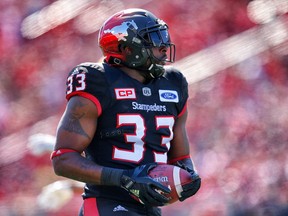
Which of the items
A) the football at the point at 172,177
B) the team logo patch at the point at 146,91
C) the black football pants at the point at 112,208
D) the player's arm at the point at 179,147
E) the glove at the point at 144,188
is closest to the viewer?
the glove at the point at 144,188

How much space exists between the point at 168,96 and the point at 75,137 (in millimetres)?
562

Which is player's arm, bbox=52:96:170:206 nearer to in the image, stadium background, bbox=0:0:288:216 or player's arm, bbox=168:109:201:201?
player's arm, bbox=168:109:201:201

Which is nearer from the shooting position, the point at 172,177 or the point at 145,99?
the point at 172,177

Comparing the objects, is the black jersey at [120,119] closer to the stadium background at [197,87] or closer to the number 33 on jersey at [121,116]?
the number 33 on jersey at [121,116]

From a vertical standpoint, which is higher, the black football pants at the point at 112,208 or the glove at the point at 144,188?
the glove at the point at 144,188

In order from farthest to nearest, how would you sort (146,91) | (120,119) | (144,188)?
(146,91) → (120,119) → (144,188)

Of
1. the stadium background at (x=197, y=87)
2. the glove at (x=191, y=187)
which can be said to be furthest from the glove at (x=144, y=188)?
the stadium background at (x=197, y=87)

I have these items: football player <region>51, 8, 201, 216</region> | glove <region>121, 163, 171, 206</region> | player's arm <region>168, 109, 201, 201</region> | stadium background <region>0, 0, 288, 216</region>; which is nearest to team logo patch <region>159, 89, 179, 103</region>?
football player <region>51, 8, 201, 216</region>

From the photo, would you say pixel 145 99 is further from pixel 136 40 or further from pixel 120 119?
pixel 136 40

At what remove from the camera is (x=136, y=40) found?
347 cm

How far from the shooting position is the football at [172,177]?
10.3 ft

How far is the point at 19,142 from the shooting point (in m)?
6.62

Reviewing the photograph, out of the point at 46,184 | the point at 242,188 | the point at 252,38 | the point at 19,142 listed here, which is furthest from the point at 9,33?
the point at 242,188

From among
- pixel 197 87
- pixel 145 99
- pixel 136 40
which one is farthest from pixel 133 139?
pixel 197 87
